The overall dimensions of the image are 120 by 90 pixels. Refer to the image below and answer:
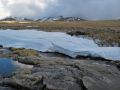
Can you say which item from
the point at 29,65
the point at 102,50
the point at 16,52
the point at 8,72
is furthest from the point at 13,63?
the point at 102,50

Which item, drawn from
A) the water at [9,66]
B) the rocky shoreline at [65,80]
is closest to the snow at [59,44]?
the water at [9,66]

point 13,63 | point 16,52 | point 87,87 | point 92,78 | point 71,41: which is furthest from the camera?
point 71,41

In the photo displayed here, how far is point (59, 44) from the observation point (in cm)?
2320

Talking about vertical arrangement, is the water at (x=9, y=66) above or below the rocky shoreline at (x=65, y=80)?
below

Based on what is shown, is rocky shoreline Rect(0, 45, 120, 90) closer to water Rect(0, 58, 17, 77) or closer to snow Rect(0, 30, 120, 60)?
water Rect(0, 58, 17, 77)

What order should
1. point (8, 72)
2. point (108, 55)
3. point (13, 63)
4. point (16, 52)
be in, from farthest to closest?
point (16, 52) < point (108, 55) < point (13, 63) < point (8, 72)

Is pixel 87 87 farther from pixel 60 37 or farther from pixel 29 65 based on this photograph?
pixel 60 37

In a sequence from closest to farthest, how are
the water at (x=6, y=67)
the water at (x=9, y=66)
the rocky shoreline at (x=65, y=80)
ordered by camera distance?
the rocky shoreline at (x=65, y=80)
the water at (x=6, y=67)
the water at (x=9, y=66)

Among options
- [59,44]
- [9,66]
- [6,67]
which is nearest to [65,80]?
[6,67]

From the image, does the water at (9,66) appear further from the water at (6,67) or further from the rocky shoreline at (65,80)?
the rocky shoreline at (65,80)

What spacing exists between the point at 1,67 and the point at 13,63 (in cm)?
145

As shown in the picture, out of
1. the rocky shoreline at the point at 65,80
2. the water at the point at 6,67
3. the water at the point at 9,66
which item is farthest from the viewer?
→ the water at the point at 9,66

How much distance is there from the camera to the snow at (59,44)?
67.9 feet

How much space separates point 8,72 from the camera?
15.4 m
